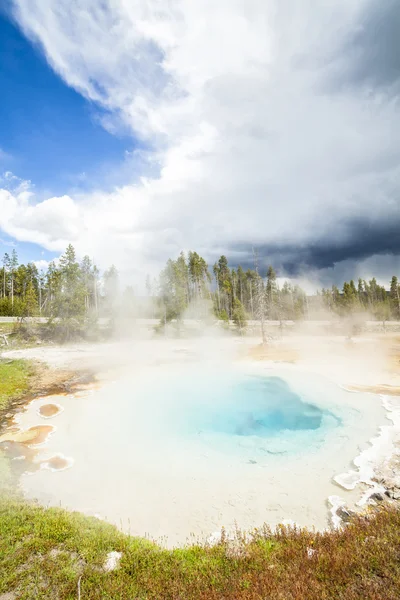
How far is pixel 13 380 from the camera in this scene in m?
23.3

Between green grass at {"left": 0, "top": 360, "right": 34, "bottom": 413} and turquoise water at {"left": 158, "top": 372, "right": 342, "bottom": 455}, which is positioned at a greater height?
green grass at {"left": 0, "top": 360, "right": 34, "bottom": 413}

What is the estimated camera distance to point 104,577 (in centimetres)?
527

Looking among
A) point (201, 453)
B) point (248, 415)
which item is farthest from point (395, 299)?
point (201, 453)

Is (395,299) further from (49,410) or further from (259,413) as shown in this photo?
(49,410)

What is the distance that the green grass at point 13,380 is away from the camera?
1958 centimetres

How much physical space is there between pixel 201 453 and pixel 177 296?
4376cm

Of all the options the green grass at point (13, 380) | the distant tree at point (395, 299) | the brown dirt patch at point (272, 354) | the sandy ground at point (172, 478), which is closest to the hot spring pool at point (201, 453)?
the sandy ground at point (172, 478)

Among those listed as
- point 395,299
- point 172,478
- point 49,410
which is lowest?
point 172,478

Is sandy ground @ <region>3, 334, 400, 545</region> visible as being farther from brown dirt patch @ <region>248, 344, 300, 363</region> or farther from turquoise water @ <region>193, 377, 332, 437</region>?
brown dirt patch @ <region>248, 344, 300, 363</region>

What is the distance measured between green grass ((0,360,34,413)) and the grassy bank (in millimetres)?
14068

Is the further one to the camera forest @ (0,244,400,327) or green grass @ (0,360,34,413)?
forest @ (0,244,400,327)

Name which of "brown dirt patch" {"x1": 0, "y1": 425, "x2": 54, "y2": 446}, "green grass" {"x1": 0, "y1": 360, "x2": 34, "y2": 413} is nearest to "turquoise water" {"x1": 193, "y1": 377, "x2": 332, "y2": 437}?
"brown dirt patch" {"x1": 0, "y1": 425, "x2": 54, "y2": 446}

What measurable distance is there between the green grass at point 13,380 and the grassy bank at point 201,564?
1407 centimetres

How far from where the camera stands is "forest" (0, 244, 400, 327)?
2007 inches
